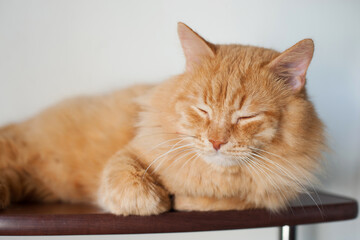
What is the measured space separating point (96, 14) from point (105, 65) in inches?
9.2

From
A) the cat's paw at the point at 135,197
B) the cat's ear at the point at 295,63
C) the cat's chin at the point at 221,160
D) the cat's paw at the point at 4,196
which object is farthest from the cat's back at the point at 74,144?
the cat's ear at the point at 295,63

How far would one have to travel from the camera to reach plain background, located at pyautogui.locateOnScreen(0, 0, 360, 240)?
162cm

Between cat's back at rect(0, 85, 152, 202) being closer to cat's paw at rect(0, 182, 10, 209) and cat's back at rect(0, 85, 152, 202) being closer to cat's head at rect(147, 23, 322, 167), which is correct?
cat's paw at rect(0, 182, 10, 209)

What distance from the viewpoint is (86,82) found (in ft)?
5.54

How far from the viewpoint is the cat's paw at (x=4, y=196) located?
1115 millimetres

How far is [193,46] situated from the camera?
1.12 metres

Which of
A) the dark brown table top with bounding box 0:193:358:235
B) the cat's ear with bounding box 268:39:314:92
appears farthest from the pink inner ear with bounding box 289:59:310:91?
the dark brown table top with bounding box 0:193:358:235

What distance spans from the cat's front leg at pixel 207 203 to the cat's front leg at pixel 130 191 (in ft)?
0.14

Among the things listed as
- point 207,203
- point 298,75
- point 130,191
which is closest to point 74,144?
point 130,191

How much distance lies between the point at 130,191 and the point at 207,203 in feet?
0.81

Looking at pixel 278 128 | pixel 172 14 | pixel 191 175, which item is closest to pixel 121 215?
pixel 191 175

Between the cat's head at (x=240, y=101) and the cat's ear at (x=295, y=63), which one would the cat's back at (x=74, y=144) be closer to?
the cat's head at (x=240, y=101)

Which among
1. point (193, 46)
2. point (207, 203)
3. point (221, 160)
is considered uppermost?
point (193, 46)

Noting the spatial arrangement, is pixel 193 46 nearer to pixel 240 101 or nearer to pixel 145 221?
pixel 240 101
